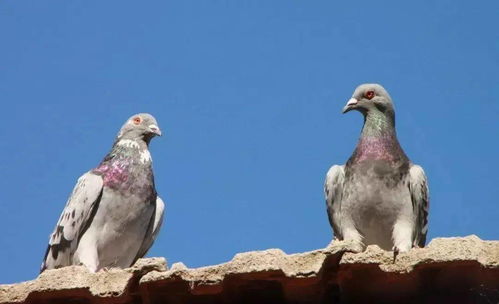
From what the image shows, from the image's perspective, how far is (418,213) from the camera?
10.5m

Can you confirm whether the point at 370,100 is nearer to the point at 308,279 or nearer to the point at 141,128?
the point at 141,128

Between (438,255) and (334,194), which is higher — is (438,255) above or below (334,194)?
below

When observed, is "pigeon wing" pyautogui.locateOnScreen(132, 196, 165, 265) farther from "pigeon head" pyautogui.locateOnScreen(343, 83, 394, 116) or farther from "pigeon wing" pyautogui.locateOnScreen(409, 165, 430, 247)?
"pigeon wing" pyautogui.locateOnScreen(409, 165, 430, 247)

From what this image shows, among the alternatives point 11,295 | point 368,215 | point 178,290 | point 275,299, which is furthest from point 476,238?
point 368,215

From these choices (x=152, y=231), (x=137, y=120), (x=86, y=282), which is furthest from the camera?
(x=137, y=120)

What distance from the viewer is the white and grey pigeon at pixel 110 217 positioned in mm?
11078

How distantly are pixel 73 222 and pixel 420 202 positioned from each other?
378cm

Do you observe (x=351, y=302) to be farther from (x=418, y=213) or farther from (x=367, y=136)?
(x=367, y=136)

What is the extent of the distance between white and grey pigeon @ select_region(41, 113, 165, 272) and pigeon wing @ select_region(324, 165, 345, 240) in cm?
224

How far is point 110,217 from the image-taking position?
11406mm

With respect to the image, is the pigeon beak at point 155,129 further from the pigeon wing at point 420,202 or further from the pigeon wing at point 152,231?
the pigeon wing at point 420,202

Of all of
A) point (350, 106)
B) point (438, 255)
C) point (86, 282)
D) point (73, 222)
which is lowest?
point (86, 282)

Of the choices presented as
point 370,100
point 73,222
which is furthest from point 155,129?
point 370,100

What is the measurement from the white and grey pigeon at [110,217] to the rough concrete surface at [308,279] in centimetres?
476
